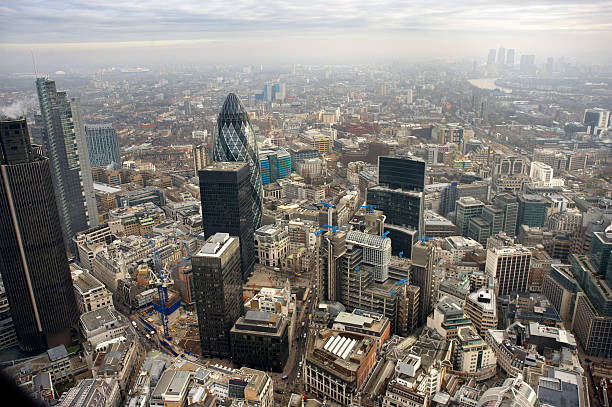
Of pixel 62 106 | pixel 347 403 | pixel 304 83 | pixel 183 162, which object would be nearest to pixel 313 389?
pixel 347 403

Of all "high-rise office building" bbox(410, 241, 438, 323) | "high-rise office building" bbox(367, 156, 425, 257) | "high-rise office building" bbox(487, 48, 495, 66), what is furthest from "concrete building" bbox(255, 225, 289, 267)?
"high-rise office building" bbox(487, 48, 495, 66)

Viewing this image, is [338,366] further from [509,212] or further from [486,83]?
[486,83]

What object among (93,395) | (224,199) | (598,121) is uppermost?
(224,199)

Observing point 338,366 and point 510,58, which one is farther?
point 510,58

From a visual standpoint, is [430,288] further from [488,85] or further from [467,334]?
[488,85]

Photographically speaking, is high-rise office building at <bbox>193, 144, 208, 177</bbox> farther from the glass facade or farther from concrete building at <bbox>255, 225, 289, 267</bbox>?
the glass facade

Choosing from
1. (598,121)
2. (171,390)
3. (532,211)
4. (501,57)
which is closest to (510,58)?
(501,57)
